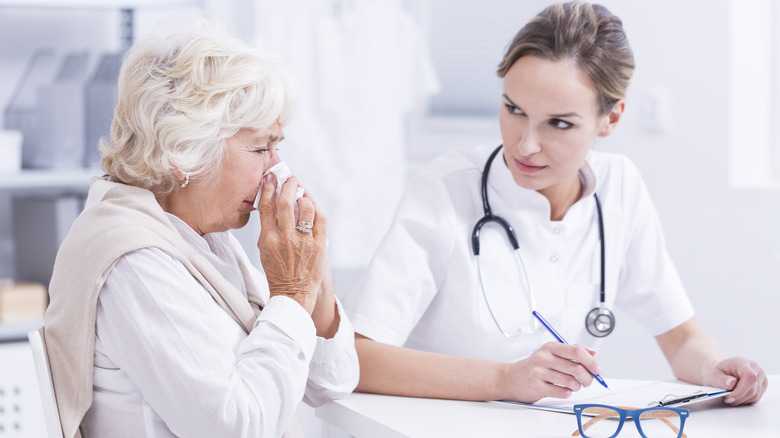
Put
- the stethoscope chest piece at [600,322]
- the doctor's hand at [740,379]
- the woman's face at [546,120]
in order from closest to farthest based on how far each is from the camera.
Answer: the doctor's hand at [740,379]
the woman's face at [546,120]
the stethoscope chest piece at [600,322]

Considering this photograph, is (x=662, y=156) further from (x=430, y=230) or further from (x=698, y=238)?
(x=430, y=230)

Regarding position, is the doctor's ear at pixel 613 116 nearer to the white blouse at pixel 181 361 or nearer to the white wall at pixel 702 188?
the white blouse at pixel 181 361

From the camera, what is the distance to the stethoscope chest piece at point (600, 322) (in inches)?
62.1

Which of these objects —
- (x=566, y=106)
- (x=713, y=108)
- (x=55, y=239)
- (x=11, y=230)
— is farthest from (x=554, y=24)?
(x=11, y=230)

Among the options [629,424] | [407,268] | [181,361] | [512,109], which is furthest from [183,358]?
[512,109]

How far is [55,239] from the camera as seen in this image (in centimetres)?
244

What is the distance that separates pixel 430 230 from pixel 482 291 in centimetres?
14

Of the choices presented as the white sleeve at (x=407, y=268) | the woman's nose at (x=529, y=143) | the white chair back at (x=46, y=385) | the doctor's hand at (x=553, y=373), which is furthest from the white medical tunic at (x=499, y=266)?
the white chair back at (x=46, y=385)

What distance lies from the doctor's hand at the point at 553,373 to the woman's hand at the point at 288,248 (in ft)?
1.09

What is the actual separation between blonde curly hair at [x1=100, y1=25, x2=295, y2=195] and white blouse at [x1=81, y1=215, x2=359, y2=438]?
0.17 meters

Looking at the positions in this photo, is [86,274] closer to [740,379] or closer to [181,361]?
[181,361]

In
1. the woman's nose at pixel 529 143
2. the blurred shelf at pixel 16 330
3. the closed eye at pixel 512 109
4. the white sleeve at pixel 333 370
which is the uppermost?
the closed eye at pixel 512 109

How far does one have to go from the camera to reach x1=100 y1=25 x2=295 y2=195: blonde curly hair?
4.07ft

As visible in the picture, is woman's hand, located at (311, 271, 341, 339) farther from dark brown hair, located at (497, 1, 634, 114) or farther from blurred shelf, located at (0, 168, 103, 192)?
blurred shelf, located at (0, 168, 103, 192)
